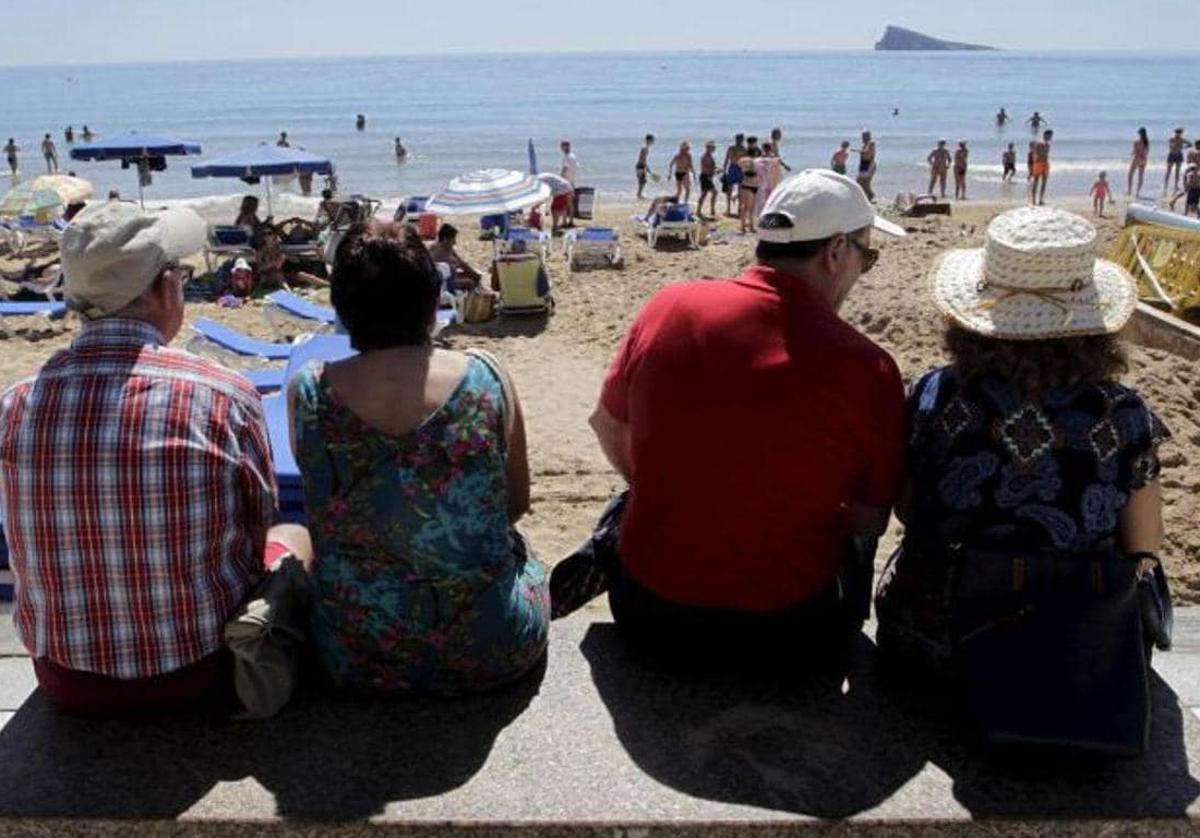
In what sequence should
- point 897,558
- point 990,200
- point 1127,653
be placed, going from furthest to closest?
point 990,200
point 897,558
point 1127,653

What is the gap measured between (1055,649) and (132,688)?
5.54 feet

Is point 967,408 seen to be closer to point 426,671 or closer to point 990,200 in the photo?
point 426,671

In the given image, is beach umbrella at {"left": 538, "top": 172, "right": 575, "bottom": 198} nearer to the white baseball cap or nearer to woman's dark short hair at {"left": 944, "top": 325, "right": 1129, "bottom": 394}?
the white baseball cap

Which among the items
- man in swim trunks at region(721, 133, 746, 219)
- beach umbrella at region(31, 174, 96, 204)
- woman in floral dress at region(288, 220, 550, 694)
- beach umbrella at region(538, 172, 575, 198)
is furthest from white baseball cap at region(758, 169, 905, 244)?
man in swim trunks at region(721, 133, 746, 219)

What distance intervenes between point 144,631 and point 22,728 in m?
0.36

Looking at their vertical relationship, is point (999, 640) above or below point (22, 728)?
above

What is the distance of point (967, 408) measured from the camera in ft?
6.73

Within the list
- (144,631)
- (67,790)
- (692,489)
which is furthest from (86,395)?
(692,489)

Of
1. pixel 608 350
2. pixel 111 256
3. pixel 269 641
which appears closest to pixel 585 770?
pixel 269 641

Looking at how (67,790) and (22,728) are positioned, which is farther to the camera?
(22,728)

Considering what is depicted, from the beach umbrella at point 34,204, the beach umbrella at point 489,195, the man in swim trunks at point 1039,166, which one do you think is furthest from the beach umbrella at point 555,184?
the man in swim trunks at point 1039,166

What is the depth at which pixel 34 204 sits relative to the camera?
1558 centimetres

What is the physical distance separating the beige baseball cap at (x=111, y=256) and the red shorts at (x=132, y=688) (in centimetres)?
68

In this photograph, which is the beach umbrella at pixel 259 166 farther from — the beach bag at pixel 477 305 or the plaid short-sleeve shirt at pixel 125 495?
the plaid short-sleeve shirt at pixel 125 495
